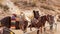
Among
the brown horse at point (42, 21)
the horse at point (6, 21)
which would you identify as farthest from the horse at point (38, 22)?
the horse at point (6, 21)

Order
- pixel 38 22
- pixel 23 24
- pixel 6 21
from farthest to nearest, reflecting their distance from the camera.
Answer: pixel 38 22, pixel 23 24, pixel 6 21

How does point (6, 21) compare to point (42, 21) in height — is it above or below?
above

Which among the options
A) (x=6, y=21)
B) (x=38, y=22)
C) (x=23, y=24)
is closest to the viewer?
(x=6, y=21)

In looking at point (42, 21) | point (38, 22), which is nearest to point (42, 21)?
point (42, 21)

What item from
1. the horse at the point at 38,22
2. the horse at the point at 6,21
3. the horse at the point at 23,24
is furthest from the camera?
the horse at the point at 38,22

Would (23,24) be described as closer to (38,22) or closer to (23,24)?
(23,24)

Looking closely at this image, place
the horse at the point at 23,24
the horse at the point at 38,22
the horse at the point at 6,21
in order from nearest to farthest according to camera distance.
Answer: the horse at the point at 6,21 → the horse at the point at 23,24 → the horse at the point at 38,22

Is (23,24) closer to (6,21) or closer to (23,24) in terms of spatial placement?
(23,24)

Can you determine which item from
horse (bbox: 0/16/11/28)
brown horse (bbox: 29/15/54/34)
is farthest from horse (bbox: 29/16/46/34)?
horse (bbox: 0/16/11/28)

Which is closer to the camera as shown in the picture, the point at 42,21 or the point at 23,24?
the point at 23,24

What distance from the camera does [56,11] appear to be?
4.57 meters

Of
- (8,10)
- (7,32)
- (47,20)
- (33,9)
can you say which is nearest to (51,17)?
(47,20)

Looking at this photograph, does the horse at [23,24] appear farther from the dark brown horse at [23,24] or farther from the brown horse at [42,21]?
the brown horse at [42,21]

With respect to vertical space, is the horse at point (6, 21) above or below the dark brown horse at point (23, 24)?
above
